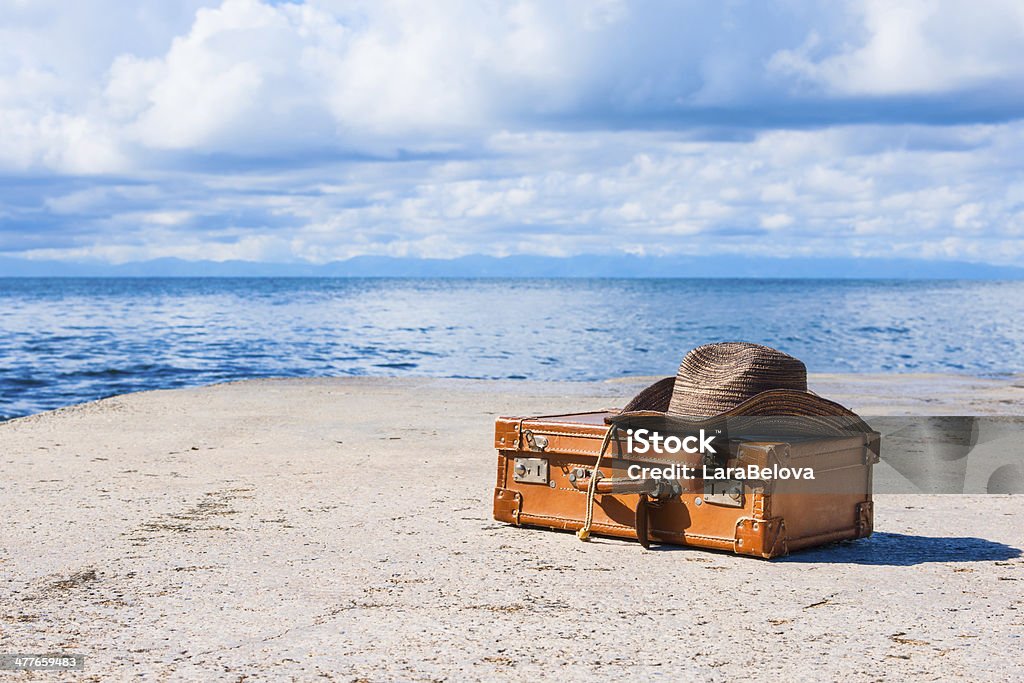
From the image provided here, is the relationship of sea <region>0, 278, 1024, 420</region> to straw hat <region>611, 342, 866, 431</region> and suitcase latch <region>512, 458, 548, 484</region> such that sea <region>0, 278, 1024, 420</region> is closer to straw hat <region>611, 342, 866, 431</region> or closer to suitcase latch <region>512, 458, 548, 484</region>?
suitcase latch <region>512, 458, 548, 484</region>

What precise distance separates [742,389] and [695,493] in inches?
26.6

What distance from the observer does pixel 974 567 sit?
6.30 meters

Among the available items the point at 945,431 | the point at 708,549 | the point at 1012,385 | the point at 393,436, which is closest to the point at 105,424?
the point at 393,436

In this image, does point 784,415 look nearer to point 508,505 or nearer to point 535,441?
point 535,441

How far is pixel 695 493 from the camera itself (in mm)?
6543

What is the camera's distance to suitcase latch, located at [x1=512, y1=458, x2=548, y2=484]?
23.3 ft

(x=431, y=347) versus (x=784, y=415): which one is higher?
(x=784, y=415)

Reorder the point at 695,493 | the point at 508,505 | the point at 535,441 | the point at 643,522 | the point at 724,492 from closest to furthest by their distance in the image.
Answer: the point at 724,492, the point at 695,493, the point at 643,522, the point at 535,441, the point at 508,505

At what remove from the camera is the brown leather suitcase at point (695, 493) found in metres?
6.32

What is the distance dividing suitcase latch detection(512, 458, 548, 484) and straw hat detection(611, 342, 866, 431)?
2.06 ft

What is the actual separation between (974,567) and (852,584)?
0.91 meters

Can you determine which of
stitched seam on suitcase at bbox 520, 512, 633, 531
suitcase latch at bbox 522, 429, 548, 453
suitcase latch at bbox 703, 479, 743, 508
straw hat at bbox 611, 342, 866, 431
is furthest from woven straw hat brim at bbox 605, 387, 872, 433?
stitched seam on suitcase at bbox 520, 512, 633, 531

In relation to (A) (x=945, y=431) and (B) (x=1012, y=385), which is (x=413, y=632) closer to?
(A) (x=945, y=431)

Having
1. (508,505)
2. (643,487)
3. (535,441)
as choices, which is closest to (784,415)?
(643,487)
